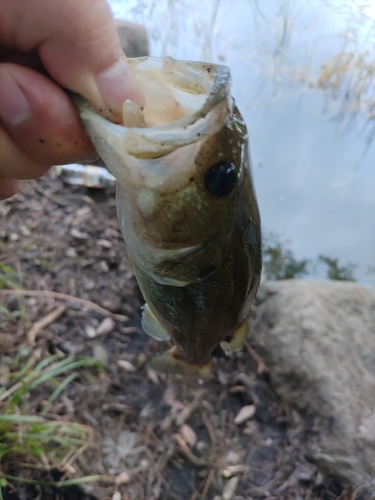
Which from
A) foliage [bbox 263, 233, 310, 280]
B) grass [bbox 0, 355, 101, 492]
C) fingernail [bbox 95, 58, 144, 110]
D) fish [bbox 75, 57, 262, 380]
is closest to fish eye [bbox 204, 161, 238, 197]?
fish [bbox 75, 57, 262, 380]

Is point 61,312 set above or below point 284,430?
above

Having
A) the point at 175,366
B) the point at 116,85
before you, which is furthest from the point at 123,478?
the point at 116,85

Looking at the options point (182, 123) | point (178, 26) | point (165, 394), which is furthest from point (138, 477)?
point (178, 26)

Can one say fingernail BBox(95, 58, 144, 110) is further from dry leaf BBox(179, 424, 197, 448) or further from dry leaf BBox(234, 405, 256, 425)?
dry leaf BBox(234, 405, 256, 425)

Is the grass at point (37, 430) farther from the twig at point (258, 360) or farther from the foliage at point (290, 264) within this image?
the foliage at point (290, 264)

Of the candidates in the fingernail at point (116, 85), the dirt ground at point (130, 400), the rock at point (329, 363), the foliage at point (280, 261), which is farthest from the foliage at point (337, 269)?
A: the fingernail at point (116, 85)

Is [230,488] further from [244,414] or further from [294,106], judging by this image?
[294,106]

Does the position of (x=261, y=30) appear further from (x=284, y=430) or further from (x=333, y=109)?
(x=284, y=430)
